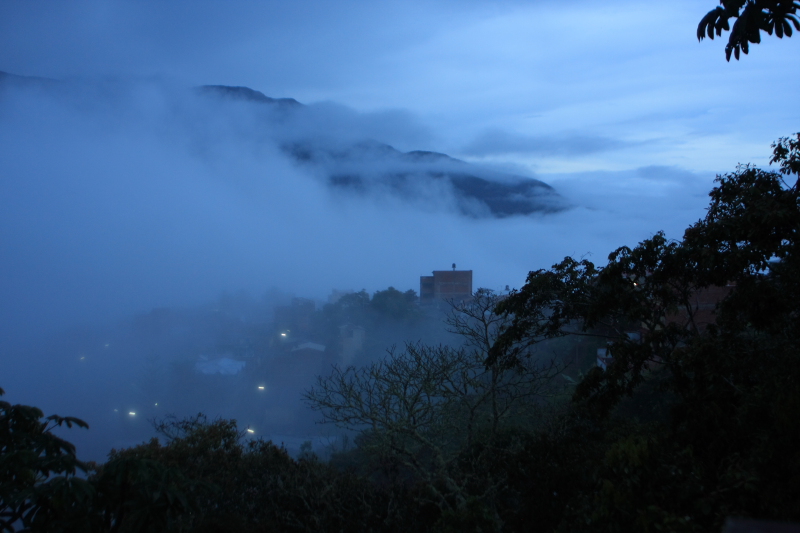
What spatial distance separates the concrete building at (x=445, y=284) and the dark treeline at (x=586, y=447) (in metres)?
37.8

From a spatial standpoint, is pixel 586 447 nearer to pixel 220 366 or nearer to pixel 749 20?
pixel 749 20

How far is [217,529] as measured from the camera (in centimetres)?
731

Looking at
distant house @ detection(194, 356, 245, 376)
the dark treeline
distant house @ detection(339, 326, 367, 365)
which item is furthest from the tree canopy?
distant house @ detection(194, 356, 245, 376)

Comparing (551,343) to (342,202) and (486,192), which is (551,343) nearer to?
(486,192)

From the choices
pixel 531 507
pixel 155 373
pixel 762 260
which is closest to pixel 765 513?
pixel 762 260

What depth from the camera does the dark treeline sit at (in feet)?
13.7

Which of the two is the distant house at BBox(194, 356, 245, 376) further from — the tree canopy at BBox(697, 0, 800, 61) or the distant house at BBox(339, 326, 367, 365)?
the tree canopy at BBox(697, 0, 800, 61)

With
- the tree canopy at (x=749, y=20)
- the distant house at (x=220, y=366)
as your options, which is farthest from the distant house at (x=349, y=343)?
the tree canopy at (x=749, y=20)

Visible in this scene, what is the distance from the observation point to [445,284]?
4984 cm

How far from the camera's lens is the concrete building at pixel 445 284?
1951 inches

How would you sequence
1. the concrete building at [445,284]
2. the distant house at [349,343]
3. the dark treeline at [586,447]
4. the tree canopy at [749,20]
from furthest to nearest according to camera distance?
the concrete building at [445,284] → the distant house at [349,343] → the tree canopy at [749,20] → the dark treeline at [586,447]

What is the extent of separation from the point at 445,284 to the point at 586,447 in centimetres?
4129

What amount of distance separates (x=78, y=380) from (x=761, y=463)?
54.1 meters

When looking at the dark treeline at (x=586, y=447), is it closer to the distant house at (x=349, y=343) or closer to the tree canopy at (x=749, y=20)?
the tree canopy at (x=749, y=20)
